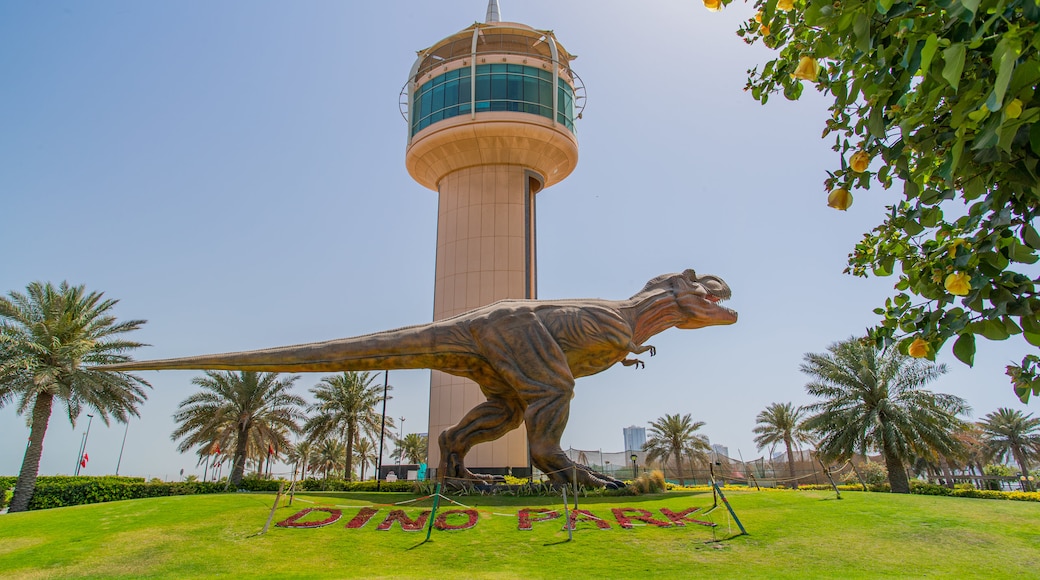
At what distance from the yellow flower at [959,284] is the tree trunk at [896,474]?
2351 cm

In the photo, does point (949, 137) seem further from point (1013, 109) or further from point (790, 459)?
point (790, 459)

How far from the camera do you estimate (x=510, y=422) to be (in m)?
15.4

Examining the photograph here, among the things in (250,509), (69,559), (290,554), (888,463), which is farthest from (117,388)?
(888,463)

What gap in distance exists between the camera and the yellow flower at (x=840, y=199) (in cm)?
416

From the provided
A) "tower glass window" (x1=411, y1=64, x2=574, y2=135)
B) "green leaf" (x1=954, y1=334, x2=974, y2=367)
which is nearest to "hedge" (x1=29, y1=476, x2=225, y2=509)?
"tower glass window" (x1=411, y1=64, x2=574, y2=135)

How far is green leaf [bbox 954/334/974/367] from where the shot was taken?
11.5 feet

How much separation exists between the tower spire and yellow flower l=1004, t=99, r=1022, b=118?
135 feet

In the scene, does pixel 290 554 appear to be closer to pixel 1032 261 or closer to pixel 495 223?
pixel 1032 261

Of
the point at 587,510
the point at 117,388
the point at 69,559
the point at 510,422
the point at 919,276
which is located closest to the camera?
the point at 919,276

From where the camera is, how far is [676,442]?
3834 cm

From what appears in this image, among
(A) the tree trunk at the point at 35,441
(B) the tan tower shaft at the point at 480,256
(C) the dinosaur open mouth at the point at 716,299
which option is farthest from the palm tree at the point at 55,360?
(C) the dinosaur open mouth at the point at 716,299

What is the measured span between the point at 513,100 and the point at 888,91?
3208 cm

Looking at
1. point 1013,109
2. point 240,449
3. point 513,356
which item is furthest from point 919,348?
point 240,449

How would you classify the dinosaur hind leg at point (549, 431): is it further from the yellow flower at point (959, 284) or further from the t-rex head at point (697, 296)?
the yellow flower at point (959, 284)
